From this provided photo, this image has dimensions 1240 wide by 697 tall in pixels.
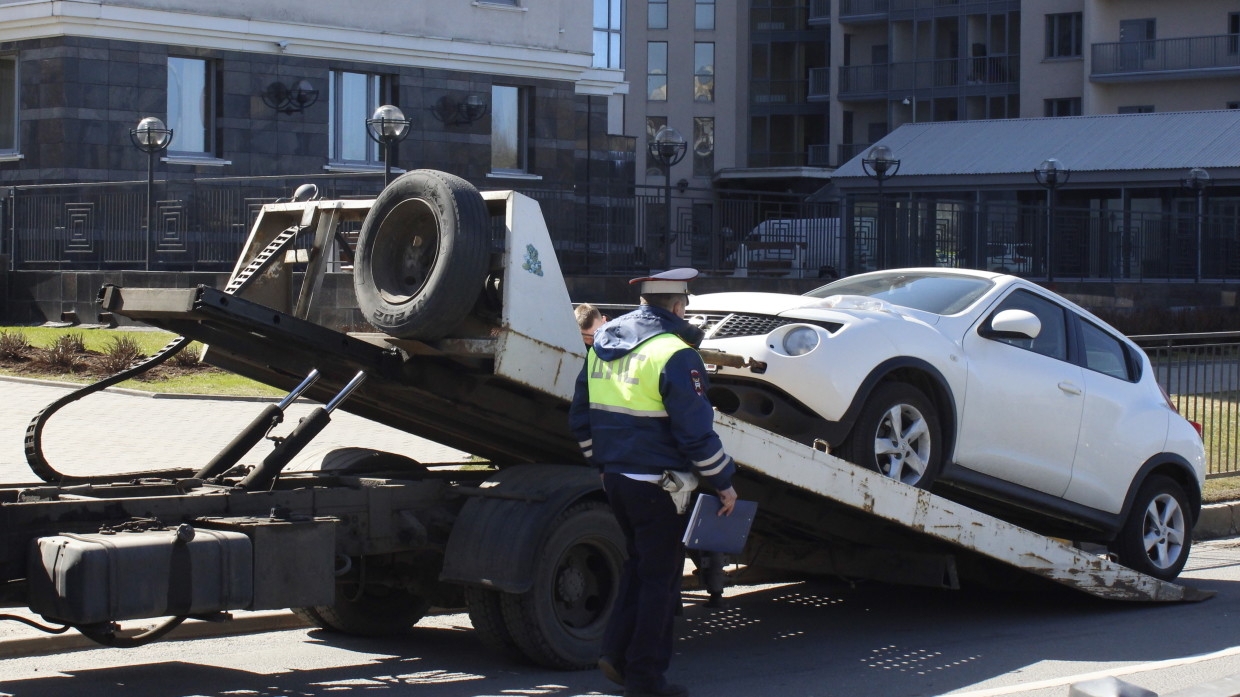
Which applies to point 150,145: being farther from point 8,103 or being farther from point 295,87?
point 8,103

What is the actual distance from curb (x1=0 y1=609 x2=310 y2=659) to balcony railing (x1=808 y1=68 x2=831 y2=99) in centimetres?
6064

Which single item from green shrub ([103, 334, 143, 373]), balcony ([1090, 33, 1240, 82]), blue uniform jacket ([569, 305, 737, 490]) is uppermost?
balcony ([1090, 33, 1240, 82])

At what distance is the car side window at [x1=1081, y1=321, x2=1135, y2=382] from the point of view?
9820 millimetres

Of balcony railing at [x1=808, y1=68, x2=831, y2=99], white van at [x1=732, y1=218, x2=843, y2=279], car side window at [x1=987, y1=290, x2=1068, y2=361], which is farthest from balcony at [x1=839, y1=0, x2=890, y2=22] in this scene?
car side window at [x1=987, y1=290, x2=1068, y2=361]

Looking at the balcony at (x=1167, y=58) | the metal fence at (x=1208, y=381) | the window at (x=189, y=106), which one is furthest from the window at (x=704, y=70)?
the metal fence at (x=1208, y=381)

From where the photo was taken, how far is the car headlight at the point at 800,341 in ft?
27.1

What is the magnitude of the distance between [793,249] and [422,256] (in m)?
19.6

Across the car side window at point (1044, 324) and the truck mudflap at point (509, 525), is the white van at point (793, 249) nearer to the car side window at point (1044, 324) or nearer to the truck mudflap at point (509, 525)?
the car side window at point (1044, 324)

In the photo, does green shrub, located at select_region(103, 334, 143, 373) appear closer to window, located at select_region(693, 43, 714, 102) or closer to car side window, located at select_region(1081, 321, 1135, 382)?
car side window, located at select_region(1081, 321, 1135, 382)

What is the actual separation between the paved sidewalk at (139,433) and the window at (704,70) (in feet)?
183

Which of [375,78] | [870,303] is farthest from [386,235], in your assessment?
[375,78]

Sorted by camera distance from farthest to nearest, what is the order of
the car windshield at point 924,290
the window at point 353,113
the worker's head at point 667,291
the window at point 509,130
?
the window at point 509,130 → the window at point 353,113 → the car windshield at point 924,290 → the worker's head at point 667,291

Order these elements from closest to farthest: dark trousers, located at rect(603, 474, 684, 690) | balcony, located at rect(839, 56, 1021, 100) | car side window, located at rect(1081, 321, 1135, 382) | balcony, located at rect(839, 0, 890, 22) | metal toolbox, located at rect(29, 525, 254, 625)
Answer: metal toolbox, located at rect(29, 525, 254, 625)
dark trousers, located at rect(603, 474, 684, 690)
car side window, located at rect(1081, 321, 1135, 382)
balcony, located at rect(839, 56, 1021, 100)
balcony, located at rect(839, 0, 890, 22)

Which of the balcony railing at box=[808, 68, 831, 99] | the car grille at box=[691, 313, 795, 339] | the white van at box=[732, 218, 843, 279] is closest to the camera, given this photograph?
the car grille at box=[691, 313, 795, 339]
